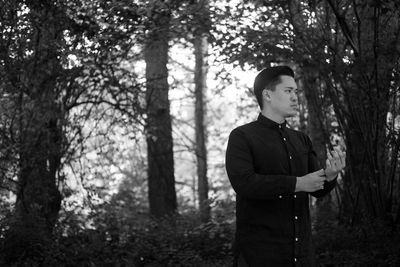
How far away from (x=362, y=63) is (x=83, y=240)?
16.3ft

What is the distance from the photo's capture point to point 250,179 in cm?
376

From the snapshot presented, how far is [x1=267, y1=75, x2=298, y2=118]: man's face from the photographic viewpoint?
416 cm

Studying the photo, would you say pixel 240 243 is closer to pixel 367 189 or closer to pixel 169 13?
pixel 169 13

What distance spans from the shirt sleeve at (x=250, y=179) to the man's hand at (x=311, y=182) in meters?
0.04

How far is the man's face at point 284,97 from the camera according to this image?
4164 millimetres

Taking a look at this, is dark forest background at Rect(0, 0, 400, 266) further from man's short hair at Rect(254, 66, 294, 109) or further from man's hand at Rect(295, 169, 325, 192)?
man's hand at Rect(295, 169, 325, 192)

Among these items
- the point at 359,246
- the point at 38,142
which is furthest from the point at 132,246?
the point at 359,246

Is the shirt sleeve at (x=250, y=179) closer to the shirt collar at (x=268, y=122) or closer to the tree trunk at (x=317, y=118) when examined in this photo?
the shirt collar at (x=268, y=122)

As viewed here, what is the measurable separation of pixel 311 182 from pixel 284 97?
0.71m

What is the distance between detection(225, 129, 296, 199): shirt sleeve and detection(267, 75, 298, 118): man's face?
16.8 inches

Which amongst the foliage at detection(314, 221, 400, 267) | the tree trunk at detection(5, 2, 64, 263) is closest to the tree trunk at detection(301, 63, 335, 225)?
the foliage at detection(314, 221, 400, 267)

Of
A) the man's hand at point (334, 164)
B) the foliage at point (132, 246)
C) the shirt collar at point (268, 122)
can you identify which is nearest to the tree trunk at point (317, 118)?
the foliage at point (132, 246)

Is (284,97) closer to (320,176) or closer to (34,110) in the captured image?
(320,176)

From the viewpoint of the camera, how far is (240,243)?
4035 millimetres
